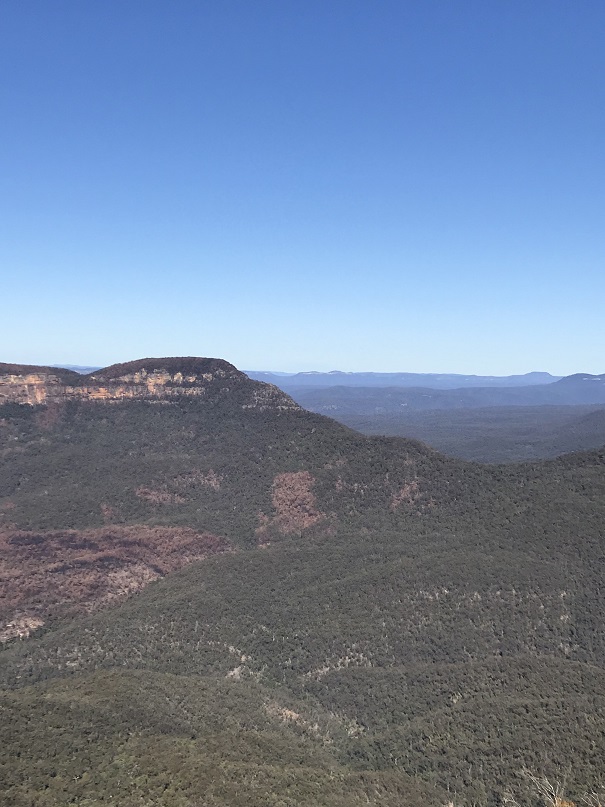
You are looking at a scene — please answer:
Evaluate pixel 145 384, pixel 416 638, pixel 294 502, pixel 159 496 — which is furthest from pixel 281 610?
pixel 145 384

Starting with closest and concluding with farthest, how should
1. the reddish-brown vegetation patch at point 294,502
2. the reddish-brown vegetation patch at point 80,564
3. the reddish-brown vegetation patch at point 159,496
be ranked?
the reddish-brown vegetation patch at point 80,564 < the reddish-brown vegetation patch at point 294,502 < the reddish-brown vegetation patch at point 159,496

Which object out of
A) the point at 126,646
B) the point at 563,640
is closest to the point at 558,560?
the point at 563,640

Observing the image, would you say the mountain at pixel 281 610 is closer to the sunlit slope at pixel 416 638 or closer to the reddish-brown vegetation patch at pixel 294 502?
the sunlit slope at pixel 416 638

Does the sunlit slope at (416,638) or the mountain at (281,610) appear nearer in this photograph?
the mountain at (281,610)

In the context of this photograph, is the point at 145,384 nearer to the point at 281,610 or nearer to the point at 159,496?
the point at 159,496

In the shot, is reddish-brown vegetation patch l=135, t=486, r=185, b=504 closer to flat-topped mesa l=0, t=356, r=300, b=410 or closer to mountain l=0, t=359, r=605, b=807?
mountain l=0, t=359, r=605, b=807

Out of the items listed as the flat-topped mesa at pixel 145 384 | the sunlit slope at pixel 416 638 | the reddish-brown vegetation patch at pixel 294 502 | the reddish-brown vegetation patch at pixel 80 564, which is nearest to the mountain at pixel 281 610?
the sunlit slope at pixel 416 638
